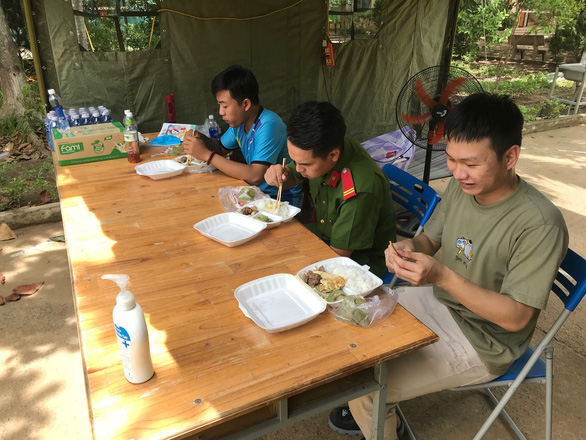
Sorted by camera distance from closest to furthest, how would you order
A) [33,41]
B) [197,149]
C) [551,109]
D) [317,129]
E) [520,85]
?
1. [317,129]
2. [197,149]
3. [33,41]
4. [551,109]
5. [520,85]

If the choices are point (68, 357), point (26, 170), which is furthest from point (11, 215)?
point (68, 357)

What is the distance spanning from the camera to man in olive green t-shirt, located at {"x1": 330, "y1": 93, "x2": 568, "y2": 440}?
4.47 feet

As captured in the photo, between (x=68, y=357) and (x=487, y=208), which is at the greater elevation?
(x=487, y=208)

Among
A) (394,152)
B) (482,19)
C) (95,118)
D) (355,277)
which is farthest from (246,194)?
(482,19)

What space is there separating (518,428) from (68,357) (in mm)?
2398

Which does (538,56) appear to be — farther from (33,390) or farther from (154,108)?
(33,390)

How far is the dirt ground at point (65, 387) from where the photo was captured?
205 centimetres

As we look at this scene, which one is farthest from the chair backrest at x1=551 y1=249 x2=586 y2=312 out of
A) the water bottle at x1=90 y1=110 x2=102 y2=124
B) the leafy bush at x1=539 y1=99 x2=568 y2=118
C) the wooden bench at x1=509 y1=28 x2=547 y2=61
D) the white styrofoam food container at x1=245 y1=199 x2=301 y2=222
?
the wooden bench at x1=509 y1=28 x2=547 y2=61

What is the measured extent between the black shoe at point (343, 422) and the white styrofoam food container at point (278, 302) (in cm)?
86

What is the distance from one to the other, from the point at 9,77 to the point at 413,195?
15.1ft

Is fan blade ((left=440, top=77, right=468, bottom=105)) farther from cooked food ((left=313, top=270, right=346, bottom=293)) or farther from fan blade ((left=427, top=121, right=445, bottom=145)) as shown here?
cooked food ((left=313, top=270, right=346, bottom=293))

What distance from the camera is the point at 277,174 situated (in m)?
2.33

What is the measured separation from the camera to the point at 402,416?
1983 mm

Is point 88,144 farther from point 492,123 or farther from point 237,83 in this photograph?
point 492,123
